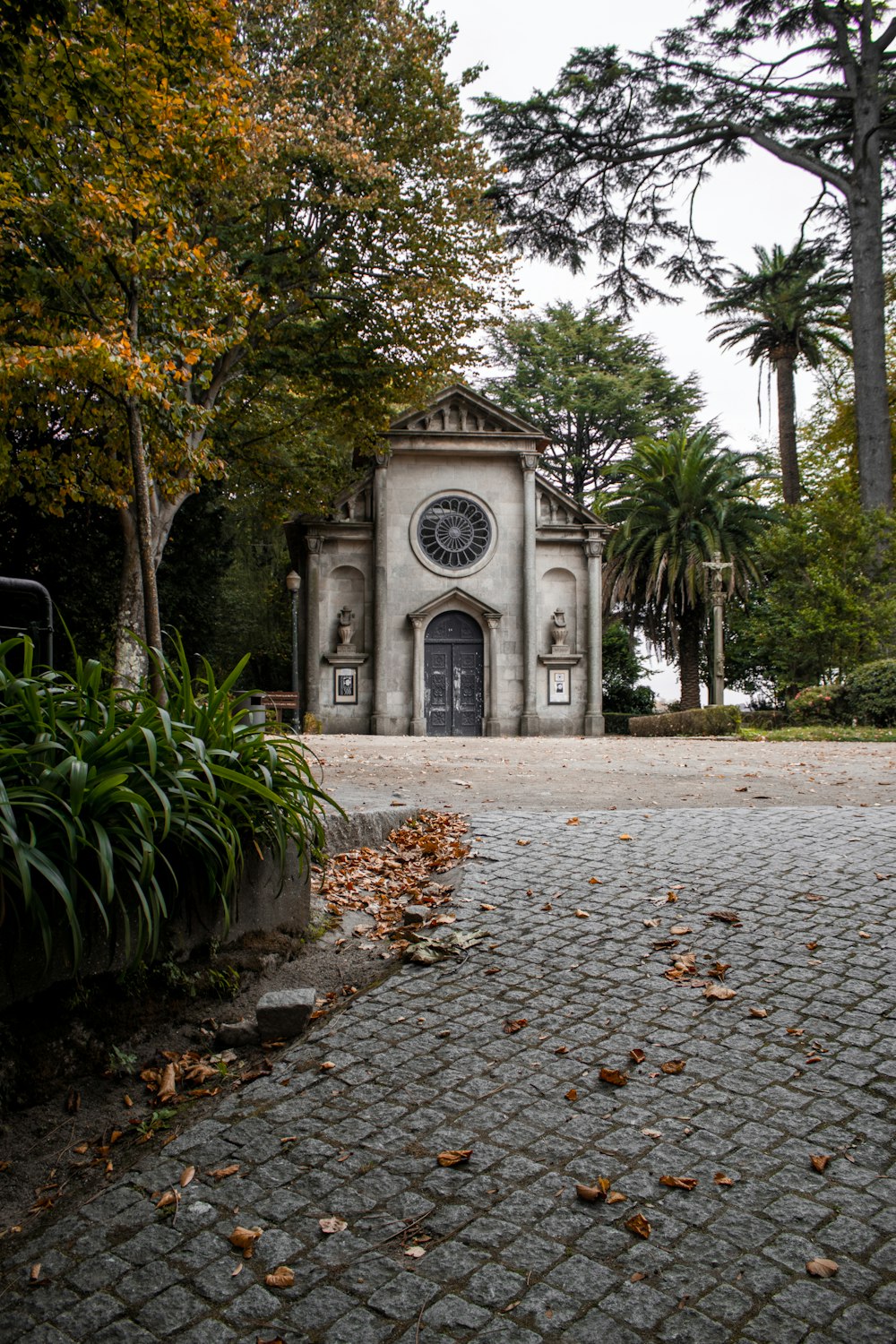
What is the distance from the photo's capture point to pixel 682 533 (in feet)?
101

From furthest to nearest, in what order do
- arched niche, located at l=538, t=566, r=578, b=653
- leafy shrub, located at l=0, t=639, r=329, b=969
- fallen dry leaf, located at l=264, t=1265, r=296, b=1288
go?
1. arched niche, located at l=538, t=566, r=578, b=653
2. leafy shrub, located at l=0, t=639, r=329, b=969
3. fallen dry leaf, located at l=264, t=1265, r=296, b=1288

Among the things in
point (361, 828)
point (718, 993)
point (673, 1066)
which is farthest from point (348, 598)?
point (673, 1066)

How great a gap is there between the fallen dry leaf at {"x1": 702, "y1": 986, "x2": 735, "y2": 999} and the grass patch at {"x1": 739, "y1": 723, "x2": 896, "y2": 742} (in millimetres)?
14096

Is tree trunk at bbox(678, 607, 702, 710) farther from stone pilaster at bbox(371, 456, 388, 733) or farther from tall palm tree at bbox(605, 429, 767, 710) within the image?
stone pilaster at bbox(371, 456, 388, 733)

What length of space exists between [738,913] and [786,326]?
32.2 meters

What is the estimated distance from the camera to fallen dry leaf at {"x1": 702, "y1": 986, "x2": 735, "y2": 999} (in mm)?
4043

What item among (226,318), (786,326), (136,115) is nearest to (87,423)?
(136,115)

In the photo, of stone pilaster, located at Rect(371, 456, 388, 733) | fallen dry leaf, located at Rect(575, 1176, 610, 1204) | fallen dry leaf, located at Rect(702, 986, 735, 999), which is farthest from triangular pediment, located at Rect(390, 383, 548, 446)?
fallen dry leaf, located at Rect(575, 1176, 610, 1204)

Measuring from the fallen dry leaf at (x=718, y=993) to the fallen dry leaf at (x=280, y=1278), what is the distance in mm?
2096

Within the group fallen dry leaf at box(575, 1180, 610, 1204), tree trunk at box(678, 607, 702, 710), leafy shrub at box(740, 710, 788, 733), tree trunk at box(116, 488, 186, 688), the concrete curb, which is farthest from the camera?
tree trunk at box(678, 607, 702, 710)

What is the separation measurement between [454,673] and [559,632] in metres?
3.05

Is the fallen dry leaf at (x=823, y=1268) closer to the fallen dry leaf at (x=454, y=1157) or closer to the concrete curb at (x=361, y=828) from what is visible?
the fallen dry leaf at (x=454, y=1157)

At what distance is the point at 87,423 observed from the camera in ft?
36.9

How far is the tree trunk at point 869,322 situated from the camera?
72.5 feet
